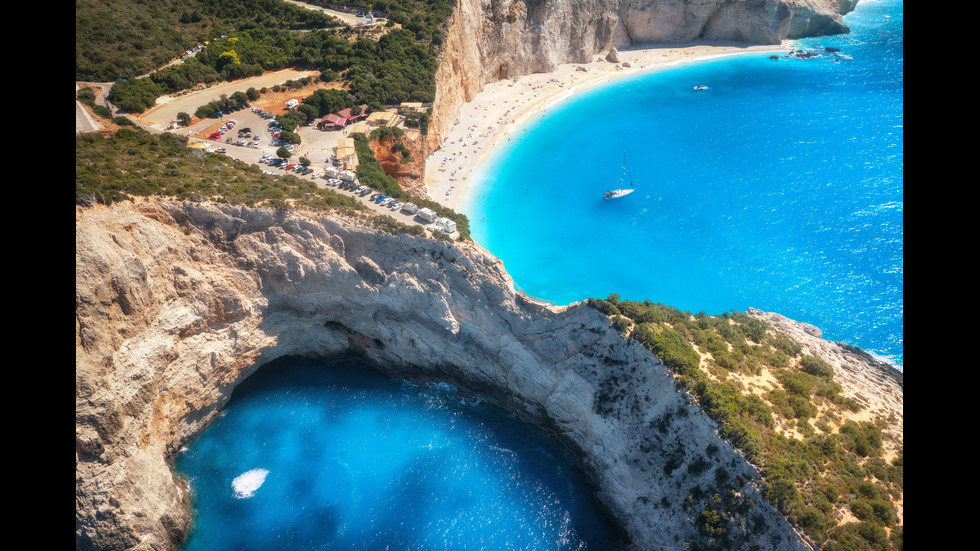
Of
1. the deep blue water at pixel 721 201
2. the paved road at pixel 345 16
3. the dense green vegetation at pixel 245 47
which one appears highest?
the paved road at pixel 345 16

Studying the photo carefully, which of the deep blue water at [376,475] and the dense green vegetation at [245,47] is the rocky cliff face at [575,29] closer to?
the dense green vegetation at [245,47]

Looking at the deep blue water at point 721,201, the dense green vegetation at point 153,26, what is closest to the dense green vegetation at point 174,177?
the dense green vegetation at point 153,26

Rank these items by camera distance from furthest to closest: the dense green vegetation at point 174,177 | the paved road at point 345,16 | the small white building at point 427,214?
the paved road at point 345,16 < the small white building at point 427,214 < the dense green vegetation at point 174,177

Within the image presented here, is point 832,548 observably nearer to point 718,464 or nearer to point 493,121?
point 718,464

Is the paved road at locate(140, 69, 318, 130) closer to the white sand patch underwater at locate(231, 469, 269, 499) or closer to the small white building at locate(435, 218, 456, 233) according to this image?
the small white building at locate(435, 218, 456, 233)

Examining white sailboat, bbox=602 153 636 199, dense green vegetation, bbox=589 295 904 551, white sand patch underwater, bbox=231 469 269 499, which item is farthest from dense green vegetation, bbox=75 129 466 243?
white sailboat, bbox=602 153 636 199
